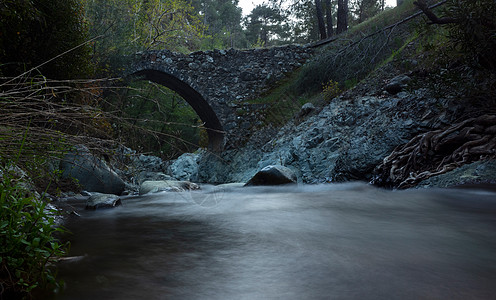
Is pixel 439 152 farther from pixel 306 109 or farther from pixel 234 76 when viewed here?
pixel 234 76

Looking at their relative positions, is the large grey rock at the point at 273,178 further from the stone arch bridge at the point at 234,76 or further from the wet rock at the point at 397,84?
the stone arch bridge at the point at 234,76

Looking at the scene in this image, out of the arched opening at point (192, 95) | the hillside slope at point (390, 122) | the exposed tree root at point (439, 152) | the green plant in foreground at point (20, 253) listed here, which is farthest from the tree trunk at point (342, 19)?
the green plant in foreground at point (20, 253)

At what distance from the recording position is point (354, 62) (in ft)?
37.4

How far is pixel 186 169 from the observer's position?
1669 cm

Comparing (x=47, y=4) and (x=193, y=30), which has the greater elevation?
(x=193, y=30)

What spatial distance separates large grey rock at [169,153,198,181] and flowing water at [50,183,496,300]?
1237cm

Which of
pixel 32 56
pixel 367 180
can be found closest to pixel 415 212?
pixel 367 180

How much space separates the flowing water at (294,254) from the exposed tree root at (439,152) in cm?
128

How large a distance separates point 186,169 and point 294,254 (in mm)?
14956

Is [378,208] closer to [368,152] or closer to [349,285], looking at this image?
[349,285]

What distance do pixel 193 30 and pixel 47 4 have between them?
14618 millimetres

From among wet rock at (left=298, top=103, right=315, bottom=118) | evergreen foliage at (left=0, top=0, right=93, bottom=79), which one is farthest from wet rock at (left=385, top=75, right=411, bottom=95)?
evergreen foliage at (left=0, top=0, right=93, bottom=79)

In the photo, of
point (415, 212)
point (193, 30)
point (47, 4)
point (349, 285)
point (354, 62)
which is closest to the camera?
point (349, 285)

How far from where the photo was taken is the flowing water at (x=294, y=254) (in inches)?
60.7
